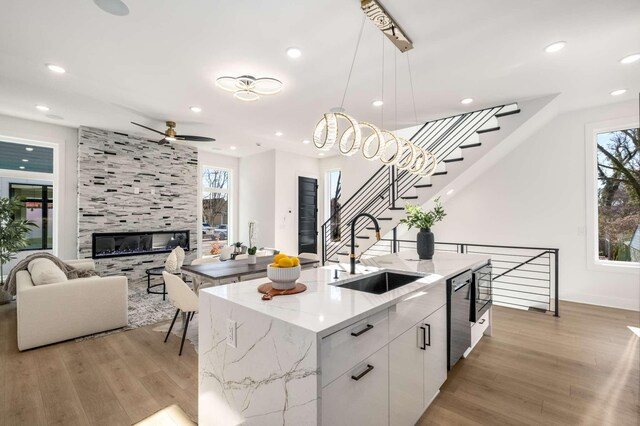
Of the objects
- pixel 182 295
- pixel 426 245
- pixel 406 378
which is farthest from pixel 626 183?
pixel 182 295

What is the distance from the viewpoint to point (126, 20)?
2.40 metres

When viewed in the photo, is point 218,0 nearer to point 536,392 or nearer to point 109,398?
point 109,398

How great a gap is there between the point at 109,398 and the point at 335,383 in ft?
6.64

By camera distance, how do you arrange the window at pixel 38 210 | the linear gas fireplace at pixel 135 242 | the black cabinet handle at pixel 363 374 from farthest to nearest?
the linear gas fireplace at pixel 135 242
the window at pixel 38 210
the black cabinet handle at pixel 363 374

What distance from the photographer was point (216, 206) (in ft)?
25.3

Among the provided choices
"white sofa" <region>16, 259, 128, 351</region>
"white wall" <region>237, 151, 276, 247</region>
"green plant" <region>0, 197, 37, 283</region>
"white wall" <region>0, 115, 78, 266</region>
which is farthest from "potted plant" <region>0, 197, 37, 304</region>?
"white wall" <region>237, 151, 276, 247</region>

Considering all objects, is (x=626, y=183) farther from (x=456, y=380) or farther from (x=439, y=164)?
(x=439, y=164)

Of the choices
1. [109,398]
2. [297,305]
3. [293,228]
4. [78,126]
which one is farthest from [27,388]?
[293,228]

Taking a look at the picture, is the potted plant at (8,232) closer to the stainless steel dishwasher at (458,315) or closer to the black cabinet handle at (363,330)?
the black cabinet handle at (363,330)

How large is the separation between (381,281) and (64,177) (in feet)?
19.9

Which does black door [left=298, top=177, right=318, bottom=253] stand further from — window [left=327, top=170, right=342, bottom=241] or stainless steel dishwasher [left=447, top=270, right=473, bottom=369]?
stainless steel dishwasher [left=447, top=270, right=473, bottom=369]

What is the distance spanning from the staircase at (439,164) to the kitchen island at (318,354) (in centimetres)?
286

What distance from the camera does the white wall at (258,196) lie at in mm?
7043

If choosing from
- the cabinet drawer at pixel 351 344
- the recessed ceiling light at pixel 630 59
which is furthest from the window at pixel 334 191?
the cabinet drawer at pixel 351 344
